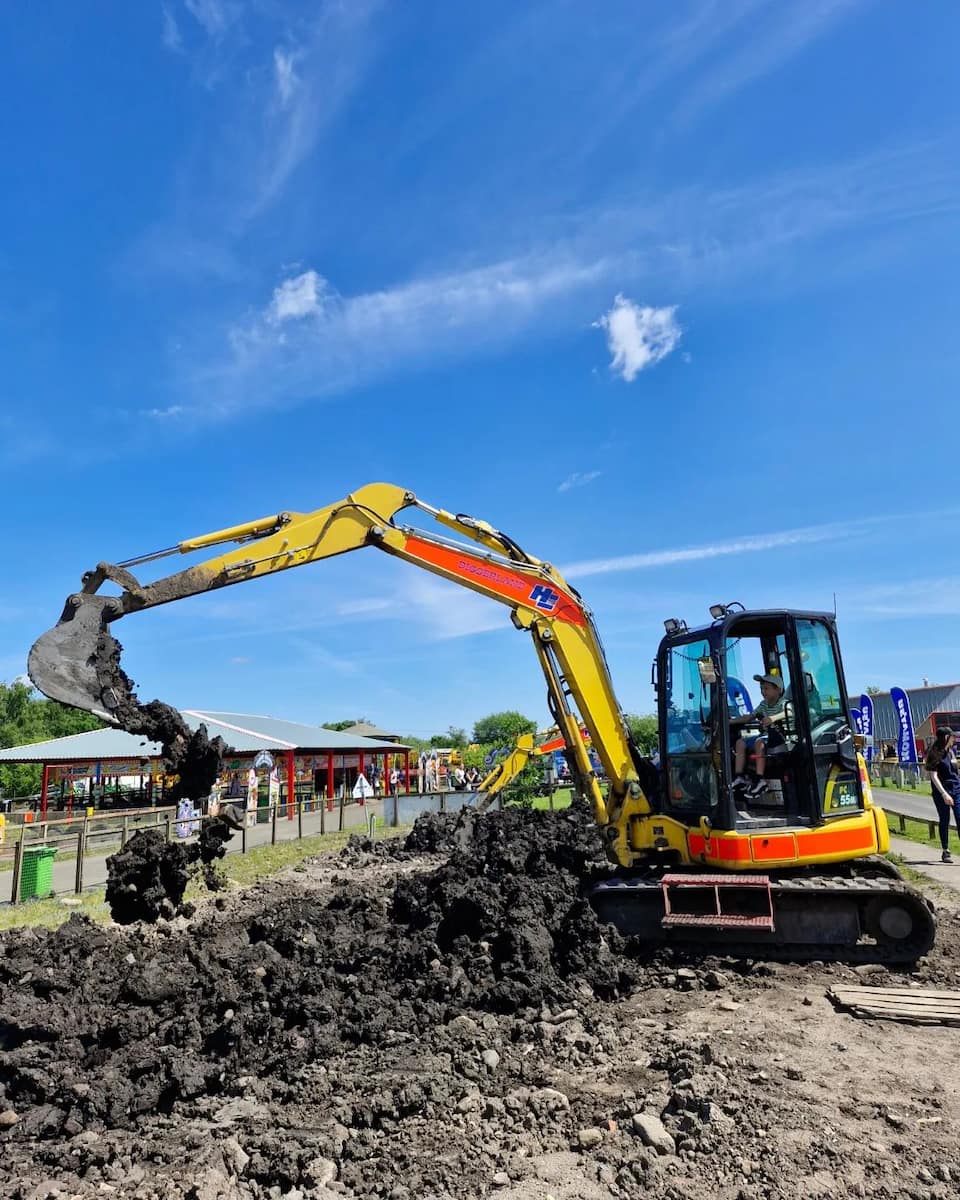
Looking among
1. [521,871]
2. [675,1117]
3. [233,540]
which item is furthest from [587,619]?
[675,1117]

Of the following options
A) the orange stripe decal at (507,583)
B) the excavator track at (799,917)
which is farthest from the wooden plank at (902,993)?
the orange stripe decal at (507,583)

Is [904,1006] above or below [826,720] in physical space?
below

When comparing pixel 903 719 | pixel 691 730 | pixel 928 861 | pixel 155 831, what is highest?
pixel 903 719

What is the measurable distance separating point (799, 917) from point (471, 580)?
4786mm

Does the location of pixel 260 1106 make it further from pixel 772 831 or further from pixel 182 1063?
pixel 772 831

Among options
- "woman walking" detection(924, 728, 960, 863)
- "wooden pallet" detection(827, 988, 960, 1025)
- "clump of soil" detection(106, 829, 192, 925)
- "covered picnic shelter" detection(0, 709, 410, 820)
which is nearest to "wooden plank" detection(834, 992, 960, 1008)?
"wooden pallet" detection(827, 988, 960, 1025)

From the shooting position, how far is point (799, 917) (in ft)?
24.0

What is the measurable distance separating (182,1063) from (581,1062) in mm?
2563

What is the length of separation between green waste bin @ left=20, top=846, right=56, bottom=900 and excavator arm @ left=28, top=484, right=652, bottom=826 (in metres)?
7.20

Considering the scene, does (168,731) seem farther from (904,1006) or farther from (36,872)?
(36,872)

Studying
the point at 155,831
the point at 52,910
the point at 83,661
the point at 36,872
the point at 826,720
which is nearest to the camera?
the point at 83,661

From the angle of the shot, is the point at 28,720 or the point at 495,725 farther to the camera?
the point at 495,725

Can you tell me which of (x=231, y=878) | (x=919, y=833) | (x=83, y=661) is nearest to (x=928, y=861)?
(x=919, y=833)

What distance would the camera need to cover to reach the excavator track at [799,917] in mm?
7117
